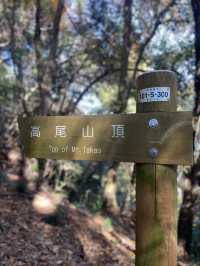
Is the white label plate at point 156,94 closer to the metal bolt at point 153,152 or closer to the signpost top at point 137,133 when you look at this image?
the signpost top at point 137,133

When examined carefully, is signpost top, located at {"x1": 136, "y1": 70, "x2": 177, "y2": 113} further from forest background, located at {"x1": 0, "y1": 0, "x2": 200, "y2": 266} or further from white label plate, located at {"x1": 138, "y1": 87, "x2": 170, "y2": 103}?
forest background, located at {"x1": 0, "y1": 0, "x2": 200, "y2": 266}

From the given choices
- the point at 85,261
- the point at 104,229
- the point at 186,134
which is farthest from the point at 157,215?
the point at 104,229

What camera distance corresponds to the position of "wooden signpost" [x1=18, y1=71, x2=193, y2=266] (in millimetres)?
2264

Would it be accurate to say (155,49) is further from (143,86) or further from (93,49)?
(143,86)

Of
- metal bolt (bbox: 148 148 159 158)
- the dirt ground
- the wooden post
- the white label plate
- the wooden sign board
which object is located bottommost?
the dirt ground

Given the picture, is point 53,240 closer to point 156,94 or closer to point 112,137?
point 112,137

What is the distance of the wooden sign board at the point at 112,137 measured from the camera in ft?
7.38

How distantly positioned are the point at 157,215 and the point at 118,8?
10.8 meters

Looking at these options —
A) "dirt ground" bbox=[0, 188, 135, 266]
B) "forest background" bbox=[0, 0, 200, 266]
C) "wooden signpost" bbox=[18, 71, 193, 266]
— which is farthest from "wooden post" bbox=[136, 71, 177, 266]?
"forest background" bbox=[0, 0, 200, 266]

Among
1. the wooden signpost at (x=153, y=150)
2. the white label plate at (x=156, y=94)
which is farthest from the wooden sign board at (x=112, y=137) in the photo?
the white label plate at (x=156, y=94)

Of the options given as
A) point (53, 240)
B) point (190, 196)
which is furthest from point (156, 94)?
point (190, 196)

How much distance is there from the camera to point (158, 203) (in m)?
2.35

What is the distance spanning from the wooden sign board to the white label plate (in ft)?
0.34

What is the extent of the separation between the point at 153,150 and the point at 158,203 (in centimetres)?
35
